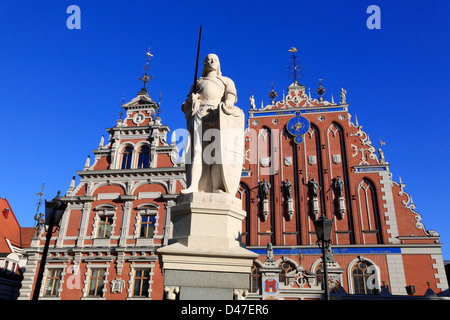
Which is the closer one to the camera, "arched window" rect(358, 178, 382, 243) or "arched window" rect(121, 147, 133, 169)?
"arched window" rect(358, 178, 382, 243)

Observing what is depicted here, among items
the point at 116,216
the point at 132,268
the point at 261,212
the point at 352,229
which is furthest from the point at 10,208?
the point at 352,229

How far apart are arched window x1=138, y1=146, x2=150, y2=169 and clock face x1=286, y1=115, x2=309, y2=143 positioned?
32.8ft

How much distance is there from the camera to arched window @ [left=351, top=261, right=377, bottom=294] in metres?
18.4

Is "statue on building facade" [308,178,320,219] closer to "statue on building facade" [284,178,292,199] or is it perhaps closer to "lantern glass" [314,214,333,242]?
"statue on building facade" [284,178,292,199]

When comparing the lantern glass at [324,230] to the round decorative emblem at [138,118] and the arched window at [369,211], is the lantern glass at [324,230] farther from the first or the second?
the round decorative emblem at [138,118]

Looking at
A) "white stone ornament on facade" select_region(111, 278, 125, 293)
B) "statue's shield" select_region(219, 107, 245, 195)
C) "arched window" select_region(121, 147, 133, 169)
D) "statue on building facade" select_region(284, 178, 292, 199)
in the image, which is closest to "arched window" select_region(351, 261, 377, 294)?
"statue on building facade" select_region(284, 178, 292, 199)

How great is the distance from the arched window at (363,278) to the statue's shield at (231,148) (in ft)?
54.9

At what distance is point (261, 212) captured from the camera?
21.4 metres

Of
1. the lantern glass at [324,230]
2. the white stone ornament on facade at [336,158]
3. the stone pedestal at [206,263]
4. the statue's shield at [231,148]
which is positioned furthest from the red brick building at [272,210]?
the stone pedestal at [206,263]

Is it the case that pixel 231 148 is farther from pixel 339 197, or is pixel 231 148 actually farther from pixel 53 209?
pixel 339 197

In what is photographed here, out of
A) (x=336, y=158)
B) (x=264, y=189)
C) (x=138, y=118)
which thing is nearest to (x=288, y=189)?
(x=264, y=189)
